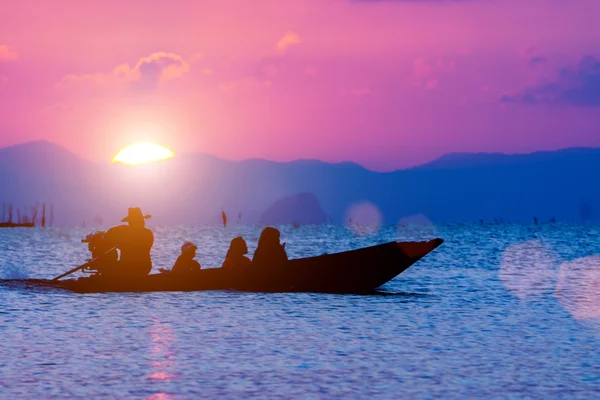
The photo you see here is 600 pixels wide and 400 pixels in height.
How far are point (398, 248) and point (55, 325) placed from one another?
32.3ft

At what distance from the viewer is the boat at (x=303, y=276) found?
26.7 metres

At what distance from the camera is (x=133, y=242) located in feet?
86.2

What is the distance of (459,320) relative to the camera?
23.0m

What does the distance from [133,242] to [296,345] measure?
30.9 ft

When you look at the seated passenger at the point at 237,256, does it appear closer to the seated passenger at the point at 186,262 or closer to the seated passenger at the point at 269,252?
the seated passenger at the point at 269,252

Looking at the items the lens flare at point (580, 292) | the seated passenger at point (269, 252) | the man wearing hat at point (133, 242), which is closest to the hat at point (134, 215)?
the man wearing hat at point (133, 242)

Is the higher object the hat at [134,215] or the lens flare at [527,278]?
the hat at [134,215]

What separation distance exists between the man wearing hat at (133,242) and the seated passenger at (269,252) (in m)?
3.05

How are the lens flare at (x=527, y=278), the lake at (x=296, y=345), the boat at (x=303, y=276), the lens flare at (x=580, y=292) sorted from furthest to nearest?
the lens flare at (x=527, y=278) → the boat at (x=303, y=276) → the lens flare at (x=580, y=292) → the lake at (x=296, y=345)

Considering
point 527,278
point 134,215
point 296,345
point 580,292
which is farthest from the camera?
point 527,278

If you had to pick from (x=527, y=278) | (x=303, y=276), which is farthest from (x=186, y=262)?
(x=527, y=278)

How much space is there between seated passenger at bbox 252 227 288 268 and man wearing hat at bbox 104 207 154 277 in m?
3.05

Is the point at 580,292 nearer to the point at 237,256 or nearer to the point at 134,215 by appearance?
the point at 237,256

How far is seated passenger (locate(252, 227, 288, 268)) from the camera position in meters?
26.4
